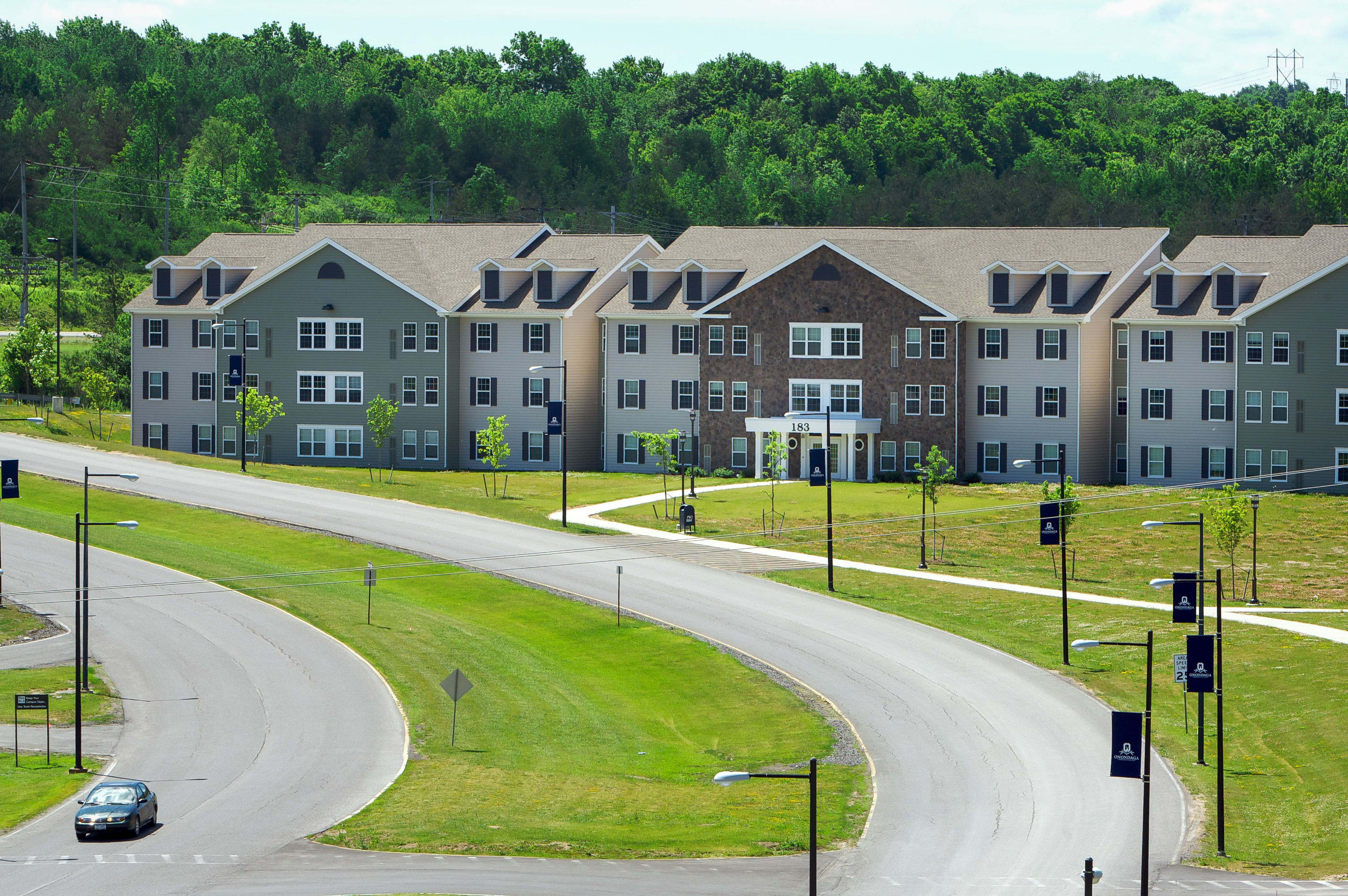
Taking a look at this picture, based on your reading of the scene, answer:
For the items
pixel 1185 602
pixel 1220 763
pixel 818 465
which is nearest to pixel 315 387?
pixel 818 465

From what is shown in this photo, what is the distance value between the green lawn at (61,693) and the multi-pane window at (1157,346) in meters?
55.4

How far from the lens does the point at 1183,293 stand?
84.9 metres

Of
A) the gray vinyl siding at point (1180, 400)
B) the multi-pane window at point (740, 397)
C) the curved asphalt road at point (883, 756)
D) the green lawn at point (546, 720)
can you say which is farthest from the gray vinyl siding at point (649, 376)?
the green lawn at point (546, 720)

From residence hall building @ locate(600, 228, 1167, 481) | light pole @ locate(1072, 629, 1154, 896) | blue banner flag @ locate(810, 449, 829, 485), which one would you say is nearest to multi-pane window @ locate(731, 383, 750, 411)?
residence hall building @ locate(600, 228, 1167, 481)

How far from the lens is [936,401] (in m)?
86.9

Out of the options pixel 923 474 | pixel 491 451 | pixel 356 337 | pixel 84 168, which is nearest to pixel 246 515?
pixel 491 451

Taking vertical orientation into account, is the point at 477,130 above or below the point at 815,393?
above

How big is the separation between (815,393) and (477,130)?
115m

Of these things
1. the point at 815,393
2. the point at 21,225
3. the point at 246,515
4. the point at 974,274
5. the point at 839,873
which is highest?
the point at 21,225

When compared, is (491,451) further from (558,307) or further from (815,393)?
(815,393)

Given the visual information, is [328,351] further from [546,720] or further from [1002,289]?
[546,720]

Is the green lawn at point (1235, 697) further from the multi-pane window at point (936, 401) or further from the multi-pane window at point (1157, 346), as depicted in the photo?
the multi-pane window at point (1157, 346)

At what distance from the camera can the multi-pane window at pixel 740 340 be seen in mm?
89250

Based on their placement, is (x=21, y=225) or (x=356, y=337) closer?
(x=356, y=337)
